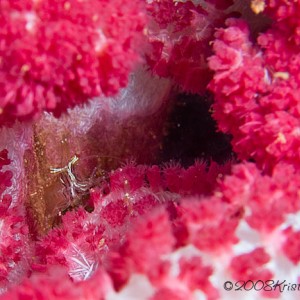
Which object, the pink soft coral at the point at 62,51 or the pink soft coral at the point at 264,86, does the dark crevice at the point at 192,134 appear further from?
the pink soft coral at the point at 62,51

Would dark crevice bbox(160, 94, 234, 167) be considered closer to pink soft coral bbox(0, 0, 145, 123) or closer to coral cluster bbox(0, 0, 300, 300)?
coral cluster bbox(0, 0, 300, 300)

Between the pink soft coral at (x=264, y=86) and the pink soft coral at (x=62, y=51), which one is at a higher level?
the pink soft coral at (x=62, y=51)

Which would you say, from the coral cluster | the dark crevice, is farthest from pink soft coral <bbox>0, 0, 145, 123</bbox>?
the dark crevice

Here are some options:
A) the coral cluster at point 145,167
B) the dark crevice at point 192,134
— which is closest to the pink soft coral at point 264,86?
the coral cluster at point 145,167

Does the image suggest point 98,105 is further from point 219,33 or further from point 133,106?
point 219,33

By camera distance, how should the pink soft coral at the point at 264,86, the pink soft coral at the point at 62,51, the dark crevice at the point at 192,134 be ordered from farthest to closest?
the dark crevice at the point at 192,134
the pink soft coral at the point at 264,86
the pink soft coral at the point at 62,51

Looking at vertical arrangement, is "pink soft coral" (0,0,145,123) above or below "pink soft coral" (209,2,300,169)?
above

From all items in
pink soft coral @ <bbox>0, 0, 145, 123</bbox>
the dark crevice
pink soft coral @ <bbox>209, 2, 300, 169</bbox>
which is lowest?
the dark crevice

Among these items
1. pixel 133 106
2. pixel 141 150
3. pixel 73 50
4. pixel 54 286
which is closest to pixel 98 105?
pixel 133 106

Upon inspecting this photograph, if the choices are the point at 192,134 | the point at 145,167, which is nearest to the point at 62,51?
the point at 145,167
